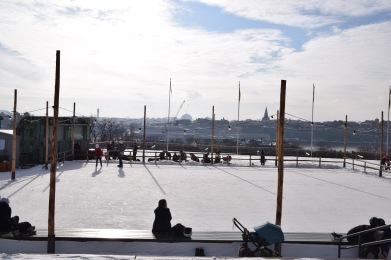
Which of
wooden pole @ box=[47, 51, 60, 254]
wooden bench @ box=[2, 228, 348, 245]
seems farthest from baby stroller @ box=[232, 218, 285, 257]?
wooden pole @ box=[47, 51, 60, 254]

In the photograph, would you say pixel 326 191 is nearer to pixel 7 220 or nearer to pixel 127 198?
pixel 127 198

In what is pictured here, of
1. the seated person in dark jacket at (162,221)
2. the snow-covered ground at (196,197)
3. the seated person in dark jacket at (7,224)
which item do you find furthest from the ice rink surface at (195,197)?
the seated person in dark jacket at (7,224)

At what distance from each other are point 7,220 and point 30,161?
19011 mm

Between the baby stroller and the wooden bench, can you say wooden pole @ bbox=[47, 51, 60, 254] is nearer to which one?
the wooden bench

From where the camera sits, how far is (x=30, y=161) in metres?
27.2

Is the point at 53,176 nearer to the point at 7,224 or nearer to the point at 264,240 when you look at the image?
the point at 7,224

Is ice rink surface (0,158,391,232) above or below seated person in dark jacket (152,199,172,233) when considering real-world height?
below

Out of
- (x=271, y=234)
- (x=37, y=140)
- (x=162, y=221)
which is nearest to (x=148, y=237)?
(x=162, y=221)

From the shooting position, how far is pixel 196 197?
1636 cm

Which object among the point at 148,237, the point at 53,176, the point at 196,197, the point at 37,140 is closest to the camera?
the point at 148,237

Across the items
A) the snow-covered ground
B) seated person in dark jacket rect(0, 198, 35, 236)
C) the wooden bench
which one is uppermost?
seated person in dark jacket rect(0, 198, 35, 236)

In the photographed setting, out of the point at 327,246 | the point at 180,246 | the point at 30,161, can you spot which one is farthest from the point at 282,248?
the point at 30,161

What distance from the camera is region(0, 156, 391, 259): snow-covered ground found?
12312 millimetres

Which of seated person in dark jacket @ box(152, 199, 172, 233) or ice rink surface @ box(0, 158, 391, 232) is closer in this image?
seated person in dark jacket @ box(152, 199, 172, 233)
